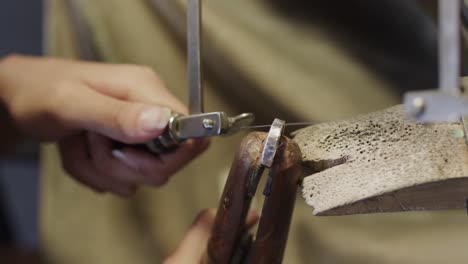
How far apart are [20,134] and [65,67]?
0.54 feet

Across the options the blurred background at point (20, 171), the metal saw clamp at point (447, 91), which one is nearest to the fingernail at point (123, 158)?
the metal saw clamp at point (447, 91)

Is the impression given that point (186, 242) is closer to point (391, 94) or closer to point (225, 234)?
point (225, 234)

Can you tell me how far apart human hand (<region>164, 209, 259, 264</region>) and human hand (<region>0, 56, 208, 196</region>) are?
3.9 inches

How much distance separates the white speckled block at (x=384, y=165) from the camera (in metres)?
0.36

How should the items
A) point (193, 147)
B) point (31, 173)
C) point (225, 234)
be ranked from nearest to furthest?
point (225, 234) < point (193, 147) < point (31, 173)

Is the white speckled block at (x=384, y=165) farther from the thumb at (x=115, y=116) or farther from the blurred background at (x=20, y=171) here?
the blurred background at (x=20, y=171)

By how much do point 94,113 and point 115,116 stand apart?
1.4 inches

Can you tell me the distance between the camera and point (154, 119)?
1.72 feet

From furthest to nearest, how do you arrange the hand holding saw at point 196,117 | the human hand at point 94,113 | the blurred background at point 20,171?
1. the blurred background at point 20,171
2. the human hand at point 94,113
3. the hand holding saw at point 196,117

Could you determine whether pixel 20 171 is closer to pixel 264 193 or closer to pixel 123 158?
pixel 123 158

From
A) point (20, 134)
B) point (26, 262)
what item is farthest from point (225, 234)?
point (26, 262)

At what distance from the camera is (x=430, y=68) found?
2.14 feet

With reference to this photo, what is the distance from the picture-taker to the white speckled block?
1.19 ft

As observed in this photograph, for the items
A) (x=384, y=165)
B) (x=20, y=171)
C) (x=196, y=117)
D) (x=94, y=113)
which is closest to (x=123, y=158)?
(x=94, y=113)
